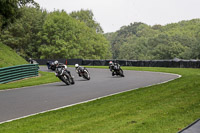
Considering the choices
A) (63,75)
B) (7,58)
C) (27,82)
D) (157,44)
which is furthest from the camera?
(157,44)

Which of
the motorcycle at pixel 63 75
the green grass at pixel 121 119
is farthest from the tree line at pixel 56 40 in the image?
the green grass at pixel 121 119

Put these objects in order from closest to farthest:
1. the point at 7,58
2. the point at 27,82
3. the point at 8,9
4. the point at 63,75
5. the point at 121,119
Answer: the point at 121,119 → the point at 63,75 → the point at 27,82 → the point at 8,9 → the point at 7,58

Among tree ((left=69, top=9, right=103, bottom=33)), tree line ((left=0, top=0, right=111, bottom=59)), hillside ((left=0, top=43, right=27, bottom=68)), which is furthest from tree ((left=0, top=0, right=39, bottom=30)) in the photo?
tree ((left=69, top=9, right=103, bottom=33))

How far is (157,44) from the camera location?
10956cm

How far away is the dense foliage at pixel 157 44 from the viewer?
3647 inches

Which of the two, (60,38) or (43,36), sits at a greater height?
(43,36)

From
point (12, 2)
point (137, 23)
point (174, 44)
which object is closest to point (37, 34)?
point (174, 44)

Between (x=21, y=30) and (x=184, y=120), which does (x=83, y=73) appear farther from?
(x=21, y=30)

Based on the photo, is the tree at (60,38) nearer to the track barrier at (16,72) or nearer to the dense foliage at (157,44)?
the dense foliage at (157,44)

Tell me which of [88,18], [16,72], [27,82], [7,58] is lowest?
[27,82]

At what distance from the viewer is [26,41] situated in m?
76.7

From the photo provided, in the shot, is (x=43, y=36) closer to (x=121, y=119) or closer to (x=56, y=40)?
(x=56, y=40)

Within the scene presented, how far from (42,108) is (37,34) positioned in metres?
66.0

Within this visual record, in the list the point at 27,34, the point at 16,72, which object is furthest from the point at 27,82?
the point at 27,34
